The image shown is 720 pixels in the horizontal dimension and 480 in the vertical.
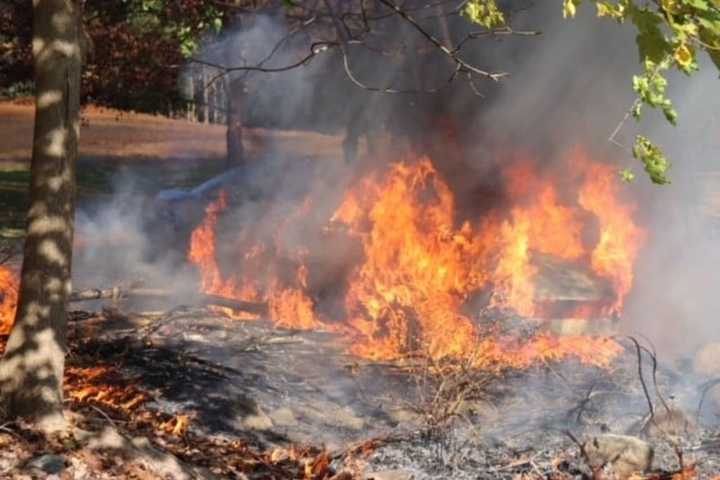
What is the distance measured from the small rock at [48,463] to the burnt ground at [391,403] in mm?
2413

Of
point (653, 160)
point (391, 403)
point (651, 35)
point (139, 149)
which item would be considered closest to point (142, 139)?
point (139, 149)

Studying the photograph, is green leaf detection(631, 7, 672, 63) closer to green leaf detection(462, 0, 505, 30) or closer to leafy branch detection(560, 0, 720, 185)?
leafy branch detection(560, 0, 720, 185)

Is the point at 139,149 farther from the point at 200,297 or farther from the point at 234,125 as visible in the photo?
the point at 200,297

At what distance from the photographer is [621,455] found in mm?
6578

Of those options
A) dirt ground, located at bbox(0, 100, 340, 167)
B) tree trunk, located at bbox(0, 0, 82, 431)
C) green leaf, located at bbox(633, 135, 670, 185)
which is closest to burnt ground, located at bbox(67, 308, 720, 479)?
tree trunk, located at bbox(0, 0, 82, 431)

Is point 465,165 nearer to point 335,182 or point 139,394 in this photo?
point 335,182

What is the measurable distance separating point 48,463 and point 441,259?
303 inches

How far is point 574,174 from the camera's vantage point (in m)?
14.2

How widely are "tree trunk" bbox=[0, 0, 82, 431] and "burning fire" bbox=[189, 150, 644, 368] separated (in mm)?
5387

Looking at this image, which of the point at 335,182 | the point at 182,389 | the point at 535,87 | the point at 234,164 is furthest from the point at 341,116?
the point at 182,389

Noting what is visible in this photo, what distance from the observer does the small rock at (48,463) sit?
482cm

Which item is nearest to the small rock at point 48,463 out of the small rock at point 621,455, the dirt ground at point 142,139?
the small rock at point 621,455

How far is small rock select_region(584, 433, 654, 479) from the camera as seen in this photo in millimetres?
6523

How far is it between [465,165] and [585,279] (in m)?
2.95
